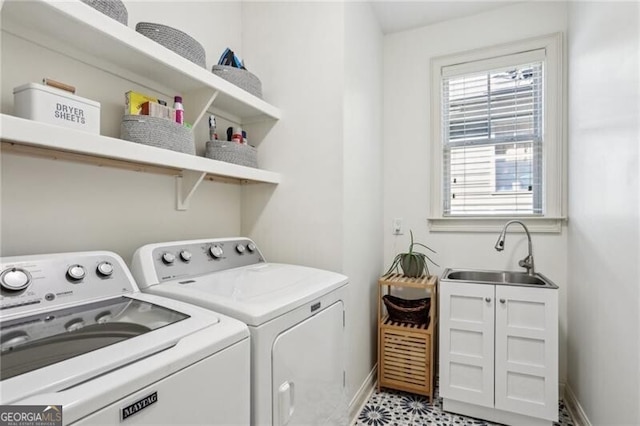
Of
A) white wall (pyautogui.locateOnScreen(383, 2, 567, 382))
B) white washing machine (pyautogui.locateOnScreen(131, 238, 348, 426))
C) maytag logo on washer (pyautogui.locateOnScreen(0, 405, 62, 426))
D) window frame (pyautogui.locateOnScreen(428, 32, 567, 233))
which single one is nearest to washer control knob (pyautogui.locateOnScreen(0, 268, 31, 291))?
white washing machine (pyautogui.locateOnScreen(131, 238, 348, 426))

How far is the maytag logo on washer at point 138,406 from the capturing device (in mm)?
621

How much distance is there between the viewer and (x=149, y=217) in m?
→ 1.54

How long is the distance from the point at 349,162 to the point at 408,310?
3.61 feet

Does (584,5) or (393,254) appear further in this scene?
(393,254)

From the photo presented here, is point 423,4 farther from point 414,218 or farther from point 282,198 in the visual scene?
point 282,198

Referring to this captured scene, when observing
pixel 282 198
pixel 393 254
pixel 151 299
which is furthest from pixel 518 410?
pixel 151 299

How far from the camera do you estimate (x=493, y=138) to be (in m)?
2.47

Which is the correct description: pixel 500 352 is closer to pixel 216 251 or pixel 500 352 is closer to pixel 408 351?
pixel 408 351

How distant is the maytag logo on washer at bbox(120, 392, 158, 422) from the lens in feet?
2.04

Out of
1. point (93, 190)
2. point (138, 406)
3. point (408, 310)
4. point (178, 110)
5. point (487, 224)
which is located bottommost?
point (408, 310)

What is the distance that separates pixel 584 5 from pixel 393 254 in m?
1.97

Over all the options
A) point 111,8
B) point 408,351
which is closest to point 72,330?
point 111,8

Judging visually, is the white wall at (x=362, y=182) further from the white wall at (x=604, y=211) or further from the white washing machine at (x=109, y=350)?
→ the white wall at (x=604, y=211)

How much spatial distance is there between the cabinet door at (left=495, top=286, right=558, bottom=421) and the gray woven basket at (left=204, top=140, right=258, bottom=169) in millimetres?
1658
